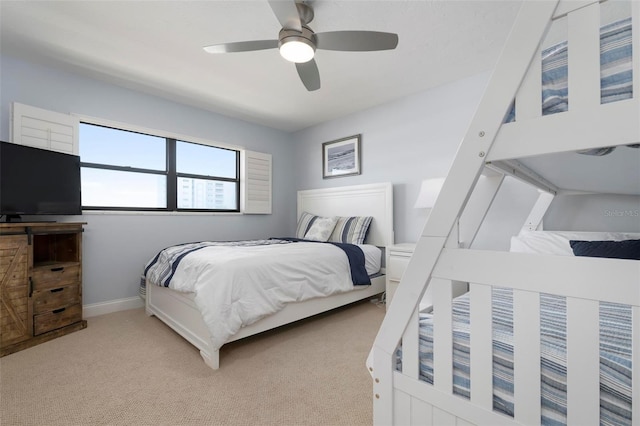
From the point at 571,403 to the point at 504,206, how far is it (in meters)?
2.43

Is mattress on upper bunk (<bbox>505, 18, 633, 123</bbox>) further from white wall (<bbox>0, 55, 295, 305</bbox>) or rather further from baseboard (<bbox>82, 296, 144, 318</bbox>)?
baseboard (<bbox>82, 296, 144, 318</bbox>)

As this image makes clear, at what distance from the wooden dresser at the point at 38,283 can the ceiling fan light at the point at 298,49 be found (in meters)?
2.34

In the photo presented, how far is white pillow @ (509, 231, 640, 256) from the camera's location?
186 cm

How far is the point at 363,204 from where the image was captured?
378 centimetres

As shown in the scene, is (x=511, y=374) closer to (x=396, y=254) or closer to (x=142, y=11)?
(x=396, y=254)

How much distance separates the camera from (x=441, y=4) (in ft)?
6.39

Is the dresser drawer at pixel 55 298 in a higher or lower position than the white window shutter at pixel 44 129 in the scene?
lower

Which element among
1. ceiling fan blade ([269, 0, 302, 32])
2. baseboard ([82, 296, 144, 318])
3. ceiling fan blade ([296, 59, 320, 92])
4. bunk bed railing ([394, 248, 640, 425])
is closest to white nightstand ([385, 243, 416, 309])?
ceiling fan blade ([296, 59, 320, 92])

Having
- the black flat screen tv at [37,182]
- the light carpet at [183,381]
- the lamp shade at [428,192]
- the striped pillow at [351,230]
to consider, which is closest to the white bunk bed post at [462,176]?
the light carpet at [183,381]

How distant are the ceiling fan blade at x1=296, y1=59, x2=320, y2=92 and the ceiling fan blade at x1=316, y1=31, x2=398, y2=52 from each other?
0.60ft

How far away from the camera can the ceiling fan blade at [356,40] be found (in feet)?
6.06

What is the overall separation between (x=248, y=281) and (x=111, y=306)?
6.61 ft

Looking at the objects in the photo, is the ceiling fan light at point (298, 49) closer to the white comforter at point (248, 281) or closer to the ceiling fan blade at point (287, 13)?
the ceiling fan blade at point (287, 13)

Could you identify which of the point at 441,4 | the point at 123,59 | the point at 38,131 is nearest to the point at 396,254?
the point at 441,4
